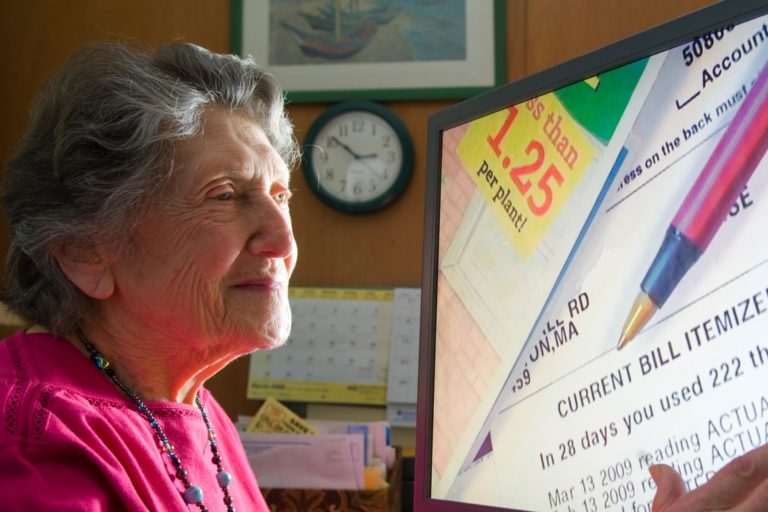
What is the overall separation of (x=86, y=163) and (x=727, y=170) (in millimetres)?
658

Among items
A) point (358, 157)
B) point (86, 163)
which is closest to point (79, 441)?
point (86, 163)

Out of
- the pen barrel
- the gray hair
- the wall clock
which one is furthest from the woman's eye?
the wall clock

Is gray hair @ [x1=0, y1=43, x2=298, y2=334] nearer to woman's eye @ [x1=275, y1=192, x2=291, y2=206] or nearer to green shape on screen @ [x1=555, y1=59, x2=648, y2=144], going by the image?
woman's eye @ [x1=275, y1=192, x2=291, y2=206]

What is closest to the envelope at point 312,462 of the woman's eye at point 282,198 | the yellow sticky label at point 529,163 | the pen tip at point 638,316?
the woman's eye at point 282,198

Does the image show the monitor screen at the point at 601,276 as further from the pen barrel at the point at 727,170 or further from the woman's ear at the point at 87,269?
the woman's ear at the point at 87,269

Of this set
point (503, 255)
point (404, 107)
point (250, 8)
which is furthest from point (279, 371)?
point (503, 255)

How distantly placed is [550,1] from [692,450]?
1.72 meters

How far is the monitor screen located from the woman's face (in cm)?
19

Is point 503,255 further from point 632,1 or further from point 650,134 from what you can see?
point 632,1

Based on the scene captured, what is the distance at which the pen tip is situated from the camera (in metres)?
0.68

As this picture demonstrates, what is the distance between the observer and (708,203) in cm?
64

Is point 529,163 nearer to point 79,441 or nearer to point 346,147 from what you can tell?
point 79,441

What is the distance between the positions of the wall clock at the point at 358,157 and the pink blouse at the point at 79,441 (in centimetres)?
122

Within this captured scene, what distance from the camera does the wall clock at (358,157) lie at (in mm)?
2176
